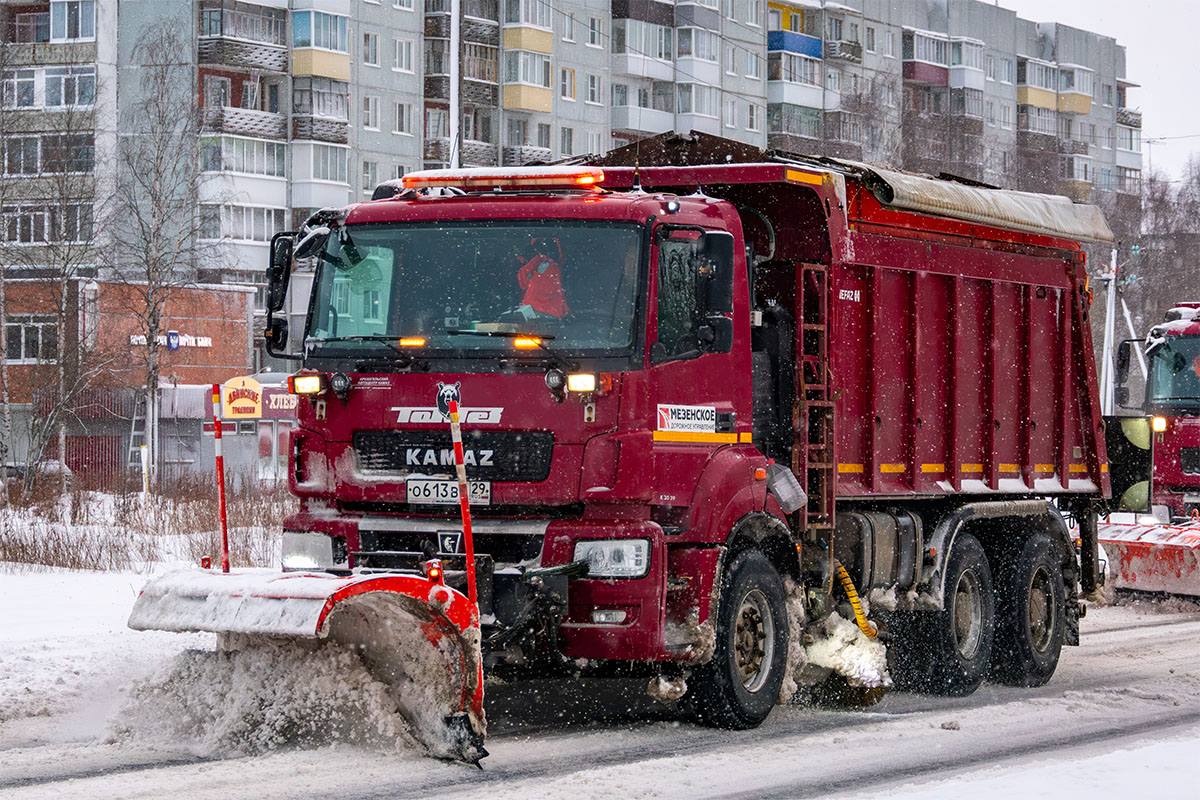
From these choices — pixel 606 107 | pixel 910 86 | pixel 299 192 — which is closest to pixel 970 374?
pixel 299 192

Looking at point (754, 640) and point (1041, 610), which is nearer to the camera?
point (754, 640)

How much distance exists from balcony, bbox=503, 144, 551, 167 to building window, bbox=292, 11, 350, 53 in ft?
26.8

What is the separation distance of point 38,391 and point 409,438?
29.8 metres

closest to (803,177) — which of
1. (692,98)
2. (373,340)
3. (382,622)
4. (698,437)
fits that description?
(698,437)

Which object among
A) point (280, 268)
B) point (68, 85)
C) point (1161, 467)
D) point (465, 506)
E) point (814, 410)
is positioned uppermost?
point (68, 85)

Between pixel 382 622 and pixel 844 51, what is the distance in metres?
68.8

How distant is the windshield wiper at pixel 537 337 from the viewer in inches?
349

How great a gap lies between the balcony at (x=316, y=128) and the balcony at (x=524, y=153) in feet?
24.8

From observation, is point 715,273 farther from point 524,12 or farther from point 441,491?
point 524,12

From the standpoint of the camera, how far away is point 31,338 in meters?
→ 45.9

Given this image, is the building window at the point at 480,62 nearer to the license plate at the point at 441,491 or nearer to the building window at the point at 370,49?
the building window at the point at 370,49

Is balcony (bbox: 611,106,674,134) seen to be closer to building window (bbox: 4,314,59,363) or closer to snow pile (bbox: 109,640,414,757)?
building window (bbox: 4,314,59,363)

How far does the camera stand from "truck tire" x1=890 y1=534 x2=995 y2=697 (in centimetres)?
1216

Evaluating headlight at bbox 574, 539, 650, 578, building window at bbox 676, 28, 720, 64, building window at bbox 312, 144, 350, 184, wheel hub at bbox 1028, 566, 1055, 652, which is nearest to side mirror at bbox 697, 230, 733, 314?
headlight at bbox 574, 539, 650, 578
